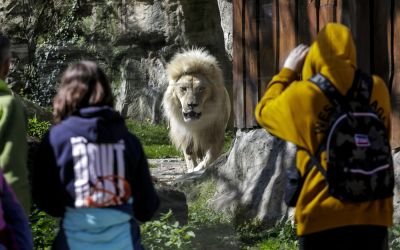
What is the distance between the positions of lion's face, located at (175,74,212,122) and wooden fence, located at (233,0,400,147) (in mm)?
3339

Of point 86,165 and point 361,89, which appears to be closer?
point 86,165

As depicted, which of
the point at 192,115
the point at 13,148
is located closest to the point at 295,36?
the point at 13,148

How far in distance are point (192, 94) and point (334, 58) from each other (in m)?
7.72

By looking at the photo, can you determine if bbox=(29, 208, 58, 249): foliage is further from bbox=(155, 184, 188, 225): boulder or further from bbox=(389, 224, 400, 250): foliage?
bbox=(389, 224, 400, 250): foliage

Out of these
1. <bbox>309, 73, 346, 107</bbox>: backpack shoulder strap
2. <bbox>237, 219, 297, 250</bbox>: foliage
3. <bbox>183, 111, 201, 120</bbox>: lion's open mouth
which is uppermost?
<bbox>309, 73, 346, 107</bbox>: backpack shoulder strap

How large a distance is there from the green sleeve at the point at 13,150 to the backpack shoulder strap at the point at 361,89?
154 cm

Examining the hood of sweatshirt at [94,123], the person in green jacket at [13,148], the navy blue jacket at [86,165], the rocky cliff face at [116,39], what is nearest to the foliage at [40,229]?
the person in green jacket at [13,148]

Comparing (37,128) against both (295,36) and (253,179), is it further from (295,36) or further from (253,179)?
(295,36)

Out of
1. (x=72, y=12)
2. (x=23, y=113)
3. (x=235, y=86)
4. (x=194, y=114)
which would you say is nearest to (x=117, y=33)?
(x=72, y=12)

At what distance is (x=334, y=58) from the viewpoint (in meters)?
4.22

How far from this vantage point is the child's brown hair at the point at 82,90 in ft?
12.8

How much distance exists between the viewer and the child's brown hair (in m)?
3.89

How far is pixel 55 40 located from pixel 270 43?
36.6 ft

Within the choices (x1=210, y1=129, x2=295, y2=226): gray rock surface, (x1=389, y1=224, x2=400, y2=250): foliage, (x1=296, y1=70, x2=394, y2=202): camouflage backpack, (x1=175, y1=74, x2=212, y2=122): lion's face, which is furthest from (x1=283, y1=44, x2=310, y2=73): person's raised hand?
(x1=175, y1=74, x2=212, y2=122): lion's face
